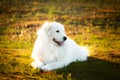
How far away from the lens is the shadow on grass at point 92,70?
3197 millimetres

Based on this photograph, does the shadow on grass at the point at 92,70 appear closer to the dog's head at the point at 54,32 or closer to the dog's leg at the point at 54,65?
the dog's leg at the point at 54,65

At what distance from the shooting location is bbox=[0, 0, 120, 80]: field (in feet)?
10.7

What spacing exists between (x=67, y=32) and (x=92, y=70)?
36.2 inches

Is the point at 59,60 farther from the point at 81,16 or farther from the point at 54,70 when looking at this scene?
the point at 81,16

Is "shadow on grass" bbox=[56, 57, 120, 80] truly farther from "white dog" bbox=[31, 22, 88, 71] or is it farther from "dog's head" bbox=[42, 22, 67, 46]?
"dog's head" bbox=[42, 22, 67, 46]

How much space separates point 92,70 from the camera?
333 cm

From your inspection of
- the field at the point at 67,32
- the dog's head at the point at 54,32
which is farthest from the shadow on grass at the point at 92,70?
the dog's head at the point at 54,32

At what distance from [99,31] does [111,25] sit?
0.65 ft

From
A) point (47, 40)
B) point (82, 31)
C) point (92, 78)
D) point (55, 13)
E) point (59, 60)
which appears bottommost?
point (92, 78)

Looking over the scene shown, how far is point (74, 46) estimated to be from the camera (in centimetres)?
351

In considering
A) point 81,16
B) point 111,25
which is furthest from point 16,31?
point 111,25

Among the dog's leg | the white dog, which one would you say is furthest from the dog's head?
the dog's leg

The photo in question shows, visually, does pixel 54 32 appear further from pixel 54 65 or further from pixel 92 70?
pixel 92 70

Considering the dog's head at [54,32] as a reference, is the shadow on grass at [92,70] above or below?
below
